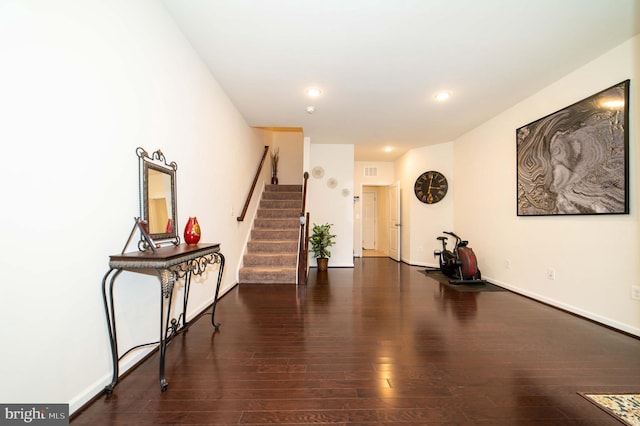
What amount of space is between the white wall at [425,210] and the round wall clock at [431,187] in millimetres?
83

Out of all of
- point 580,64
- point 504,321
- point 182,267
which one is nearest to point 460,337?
point 504,321

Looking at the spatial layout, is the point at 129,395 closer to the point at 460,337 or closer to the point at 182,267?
the point at 182,267

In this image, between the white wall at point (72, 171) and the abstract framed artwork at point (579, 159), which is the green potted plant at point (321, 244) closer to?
the abstract framed artwork at point (579, 159)

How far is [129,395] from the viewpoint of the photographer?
1.46 meters

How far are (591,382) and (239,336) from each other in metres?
2.52

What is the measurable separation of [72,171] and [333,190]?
15.5 ft

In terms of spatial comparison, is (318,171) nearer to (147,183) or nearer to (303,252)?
(303,252)

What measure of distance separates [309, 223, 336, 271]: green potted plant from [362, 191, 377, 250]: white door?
3.83 metres

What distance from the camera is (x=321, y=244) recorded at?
5.20m

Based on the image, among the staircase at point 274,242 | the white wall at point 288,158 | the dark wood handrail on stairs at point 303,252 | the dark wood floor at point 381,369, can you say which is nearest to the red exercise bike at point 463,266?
the dark wood floor at point 381,369

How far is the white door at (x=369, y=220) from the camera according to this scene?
29.1 ft

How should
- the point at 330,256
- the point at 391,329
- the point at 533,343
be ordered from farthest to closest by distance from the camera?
the point at 330,256 → the point at 391,329 → the point at 533,343

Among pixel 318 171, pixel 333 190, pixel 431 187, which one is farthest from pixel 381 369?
pixel 431 187

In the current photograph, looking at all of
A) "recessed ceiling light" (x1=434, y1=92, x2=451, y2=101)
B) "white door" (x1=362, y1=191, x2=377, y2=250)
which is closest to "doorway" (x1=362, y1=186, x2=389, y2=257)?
"white door" (x1=362, y1=191, x2=377, y2=250)
